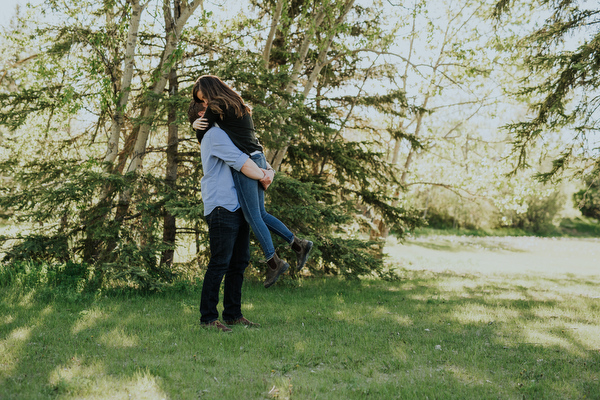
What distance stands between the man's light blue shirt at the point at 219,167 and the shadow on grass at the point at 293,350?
1.22 metres

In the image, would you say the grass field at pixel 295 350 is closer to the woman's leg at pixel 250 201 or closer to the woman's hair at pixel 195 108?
the woman's leg at pixel 250 201

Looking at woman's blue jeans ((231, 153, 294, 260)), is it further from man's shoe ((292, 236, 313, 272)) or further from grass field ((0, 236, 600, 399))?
grass field ((0, 236, 600, 399))

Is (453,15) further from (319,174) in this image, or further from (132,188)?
(132,188)

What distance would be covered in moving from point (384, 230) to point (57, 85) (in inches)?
380

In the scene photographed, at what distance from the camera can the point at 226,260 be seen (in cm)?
434

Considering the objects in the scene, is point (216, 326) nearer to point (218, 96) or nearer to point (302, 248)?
point (302, 248)

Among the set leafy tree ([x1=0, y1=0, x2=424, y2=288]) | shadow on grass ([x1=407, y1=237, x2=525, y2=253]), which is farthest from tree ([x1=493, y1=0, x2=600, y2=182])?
shadow on grass ([x1=407, y1=237, x2=525, y2=253])

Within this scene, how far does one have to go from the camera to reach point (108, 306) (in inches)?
210

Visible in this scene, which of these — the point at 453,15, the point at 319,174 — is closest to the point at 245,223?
the point at 319,174

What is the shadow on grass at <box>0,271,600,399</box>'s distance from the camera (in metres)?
3.12

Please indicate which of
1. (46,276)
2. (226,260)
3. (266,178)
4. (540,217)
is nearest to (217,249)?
(226,260)

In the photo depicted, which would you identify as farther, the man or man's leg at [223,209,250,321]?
man's leg at [223,209,250,321]

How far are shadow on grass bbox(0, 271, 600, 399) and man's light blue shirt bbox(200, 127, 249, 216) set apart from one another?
1.22 m

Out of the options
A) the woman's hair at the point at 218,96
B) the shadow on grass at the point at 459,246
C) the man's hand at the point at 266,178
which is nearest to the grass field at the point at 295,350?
the man's hand at the point at 266,178
